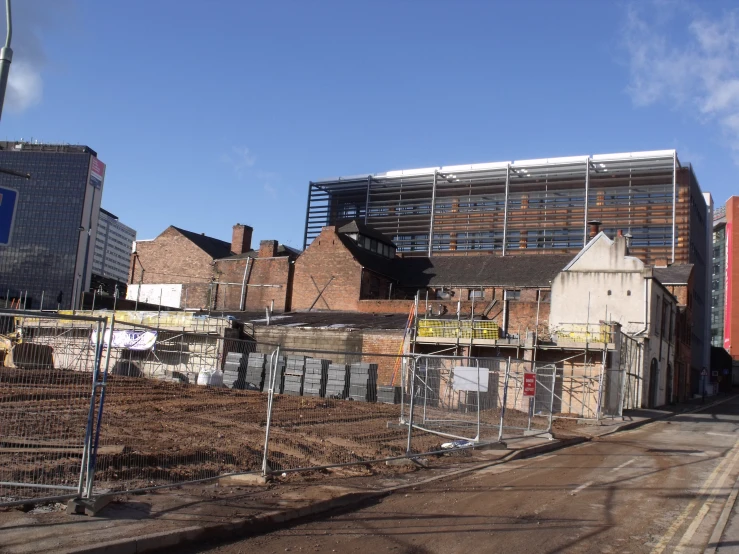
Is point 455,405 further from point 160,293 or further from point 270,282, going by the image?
point 160,293

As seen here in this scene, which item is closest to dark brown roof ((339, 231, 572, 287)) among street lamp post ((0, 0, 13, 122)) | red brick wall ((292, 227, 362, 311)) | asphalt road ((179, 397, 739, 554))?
red brick wall ((292, 227, 362, 311))

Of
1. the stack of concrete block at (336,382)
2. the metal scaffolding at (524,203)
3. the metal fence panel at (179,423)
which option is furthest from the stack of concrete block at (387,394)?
the metal scaffolding at (524,203)

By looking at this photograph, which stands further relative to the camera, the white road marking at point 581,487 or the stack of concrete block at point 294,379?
the stack of concrete block at point 294,379

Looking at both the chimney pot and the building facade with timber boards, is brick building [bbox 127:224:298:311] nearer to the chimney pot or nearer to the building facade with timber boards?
the chimney pot

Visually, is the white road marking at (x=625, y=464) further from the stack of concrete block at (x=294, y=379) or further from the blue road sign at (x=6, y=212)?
the stack of concrete block at (x=294, y=379)

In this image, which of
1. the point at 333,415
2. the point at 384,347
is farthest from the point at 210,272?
the point at 333,415

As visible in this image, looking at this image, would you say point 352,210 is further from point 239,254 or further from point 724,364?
point 724,364

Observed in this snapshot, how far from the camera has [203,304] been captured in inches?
2377

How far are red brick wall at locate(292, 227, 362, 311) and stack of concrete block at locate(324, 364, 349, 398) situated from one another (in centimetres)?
2434

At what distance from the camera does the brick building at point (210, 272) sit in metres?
57.9

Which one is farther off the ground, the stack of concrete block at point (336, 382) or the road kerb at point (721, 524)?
the stack of concrete block at point (336, 382)

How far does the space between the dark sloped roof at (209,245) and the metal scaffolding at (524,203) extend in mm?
15020

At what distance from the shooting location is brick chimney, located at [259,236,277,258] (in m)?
59.2

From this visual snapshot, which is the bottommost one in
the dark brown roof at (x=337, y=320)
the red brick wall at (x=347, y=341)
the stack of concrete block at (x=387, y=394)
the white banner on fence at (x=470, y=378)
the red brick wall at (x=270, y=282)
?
the stack of concrete block at (x=387, y=394)
